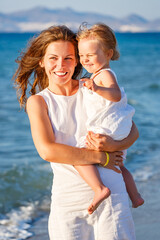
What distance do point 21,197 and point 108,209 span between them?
142 inches

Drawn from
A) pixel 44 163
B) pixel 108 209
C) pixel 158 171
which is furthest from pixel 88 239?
pixel 44 163

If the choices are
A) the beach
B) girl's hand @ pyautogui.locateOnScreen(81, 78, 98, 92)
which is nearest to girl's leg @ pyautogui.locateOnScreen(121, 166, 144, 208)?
girl's hand @ pyautogui.locateOnScreen(81, 78, 98, 92)

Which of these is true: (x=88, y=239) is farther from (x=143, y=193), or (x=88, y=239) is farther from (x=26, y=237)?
(x=143, y=193)

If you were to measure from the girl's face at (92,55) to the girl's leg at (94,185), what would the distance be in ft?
2.20

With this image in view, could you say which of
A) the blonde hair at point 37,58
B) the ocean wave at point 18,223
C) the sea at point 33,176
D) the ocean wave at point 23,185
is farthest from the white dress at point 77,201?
the ocean wave at point 23,185

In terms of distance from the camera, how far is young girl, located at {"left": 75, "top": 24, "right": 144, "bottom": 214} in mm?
2684

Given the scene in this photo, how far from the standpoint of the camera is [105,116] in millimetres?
2752

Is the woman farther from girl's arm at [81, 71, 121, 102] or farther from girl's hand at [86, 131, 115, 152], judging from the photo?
girl's arm at [81, 71, 121, 102]

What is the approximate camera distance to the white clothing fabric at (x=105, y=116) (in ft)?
9.01

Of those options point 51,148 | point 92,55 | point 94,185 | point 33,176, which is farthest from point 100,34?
point 33,176

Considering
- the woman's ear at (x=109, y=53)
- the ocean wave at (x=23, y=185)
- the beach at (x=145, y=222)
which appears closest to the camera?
the woman's ear at (x=109, y=53)

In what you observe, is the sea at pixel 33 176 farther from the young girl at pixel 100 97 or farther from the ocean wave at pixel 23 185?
the young girl at pixel 100 97

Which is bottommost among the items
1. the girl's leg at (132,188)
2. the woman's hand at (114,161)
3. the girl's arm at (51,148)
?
the girl's leg at (132,188)

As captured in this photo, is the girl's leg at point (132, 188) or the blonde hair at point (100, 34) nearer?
the blonde hair at point (100, 34)
